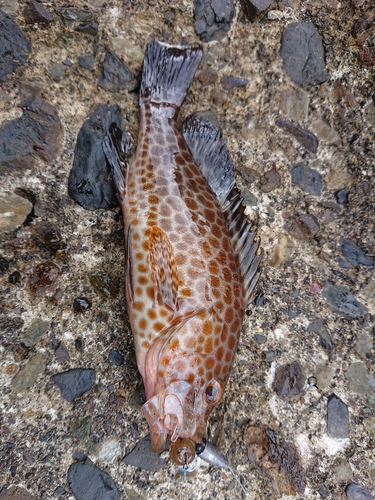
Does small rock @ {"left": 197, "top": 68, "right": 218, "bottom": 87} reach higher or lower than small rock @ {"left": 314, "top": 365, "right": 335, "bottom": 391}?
higher

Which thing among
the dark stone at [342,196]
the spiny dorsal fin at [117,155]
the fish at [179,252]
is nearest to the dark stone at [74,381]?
the fish at [179,252]

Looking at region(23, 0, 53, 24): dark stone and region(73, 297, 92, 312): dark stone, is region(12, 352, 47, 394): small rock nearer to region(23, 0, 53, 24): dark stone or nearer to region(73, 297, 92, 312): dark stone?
region(73, 297, 92, 312): dark stone

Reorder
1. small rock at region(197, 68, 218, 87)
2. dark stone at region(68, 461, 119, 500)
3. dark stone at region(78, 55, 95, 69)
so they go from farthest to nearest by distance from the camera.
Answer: small rock at region(197, 68, 218, 87) → dark stone at region(78, 55, 95, 69) → dark stone at region(68, 461, 119, 500)

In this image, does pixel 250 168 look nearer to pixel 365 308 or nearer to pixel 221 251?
pixel 221 251

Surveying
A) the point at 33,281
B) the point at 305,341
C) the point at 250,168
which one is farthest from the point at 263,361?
the point at 33,281

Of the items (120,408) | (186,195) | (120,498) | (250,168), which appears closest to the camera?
(120,498)

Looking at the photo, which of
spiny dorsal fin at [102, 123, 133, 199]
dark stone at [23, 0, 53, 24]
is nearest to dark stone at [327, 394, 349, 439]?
spiny dorsal fin at [102, 123, 133, 199]
